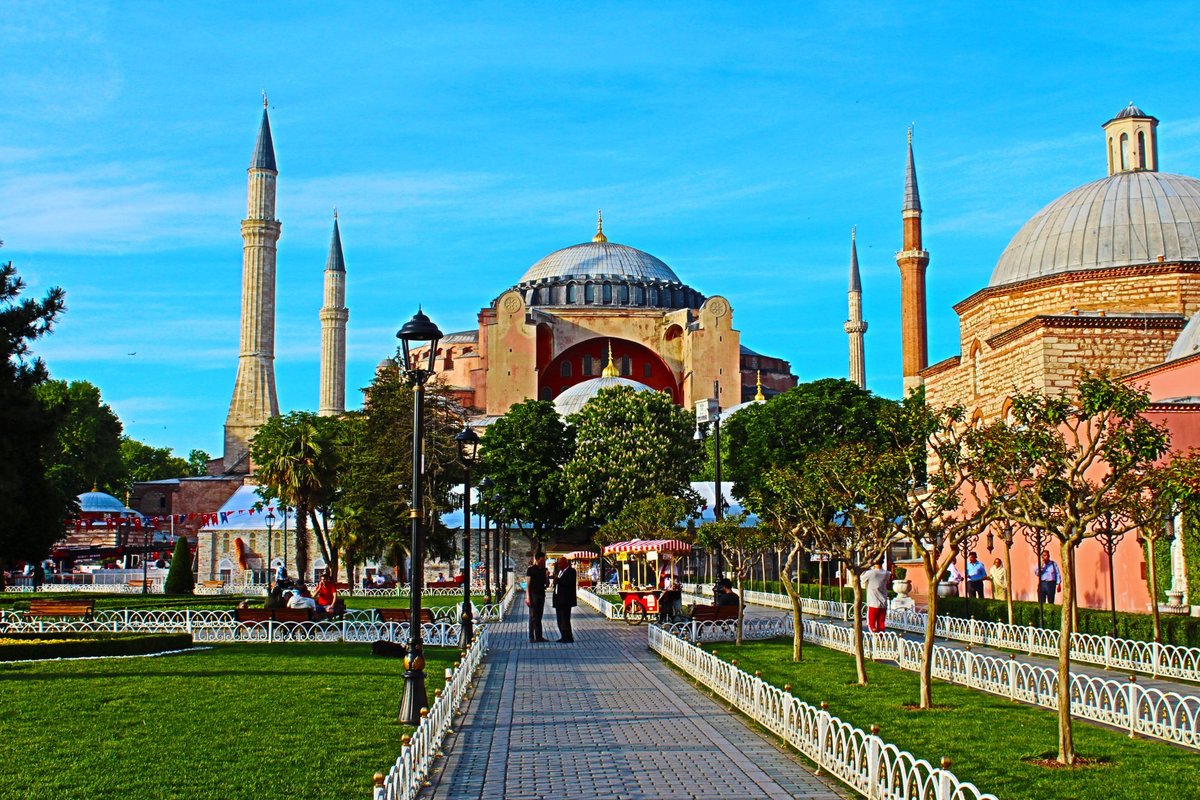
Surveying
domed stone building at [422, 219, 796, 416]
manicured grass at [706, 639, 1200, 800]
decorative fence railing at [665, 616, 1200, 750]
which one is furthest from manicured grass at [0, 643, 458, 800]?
domed stone building at [422, 219, 796, 416]

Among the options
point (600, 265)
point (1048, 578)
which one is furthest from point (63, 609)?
point (600, 265)

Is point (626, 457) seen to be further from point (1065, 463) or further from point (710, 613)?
point (1065, 463)

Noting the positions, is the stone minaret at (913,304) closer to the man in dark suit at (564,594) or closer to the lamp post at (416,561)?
the man in dark suit at (564,594)

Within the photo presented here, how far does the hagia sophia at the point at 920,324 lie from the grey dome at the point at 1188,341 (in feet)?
0.19

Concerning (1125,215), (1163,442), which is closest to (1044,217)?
(1125,215)

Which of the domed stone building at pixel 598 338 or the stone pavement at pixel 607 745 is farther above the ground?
the domed stone building at pixel 598 338

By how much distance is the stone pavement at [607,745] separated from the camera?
673cm

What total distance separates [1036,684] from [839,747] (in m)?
3.33

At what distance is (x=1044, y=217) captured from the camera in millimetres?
30297

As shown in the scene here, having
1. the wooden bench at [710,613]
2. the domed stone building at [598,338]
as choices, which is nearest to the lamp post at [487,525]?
the wooden bench at [710,613]

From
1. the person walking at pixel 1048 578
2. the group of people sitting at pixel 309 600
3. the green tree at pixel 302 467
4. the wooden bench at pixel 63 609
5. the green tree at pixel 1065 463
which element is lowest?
the wooden bench at pixel 63 609

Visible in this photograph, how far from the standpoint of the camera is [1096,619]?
14828 mm

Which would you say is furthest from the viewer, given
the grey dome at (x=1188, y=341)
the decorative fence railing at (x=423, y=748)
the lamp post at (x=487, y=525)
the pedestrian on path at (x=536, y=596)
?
the lamp post at (x=487, y=525)

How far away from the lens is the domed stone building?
64.4 m
